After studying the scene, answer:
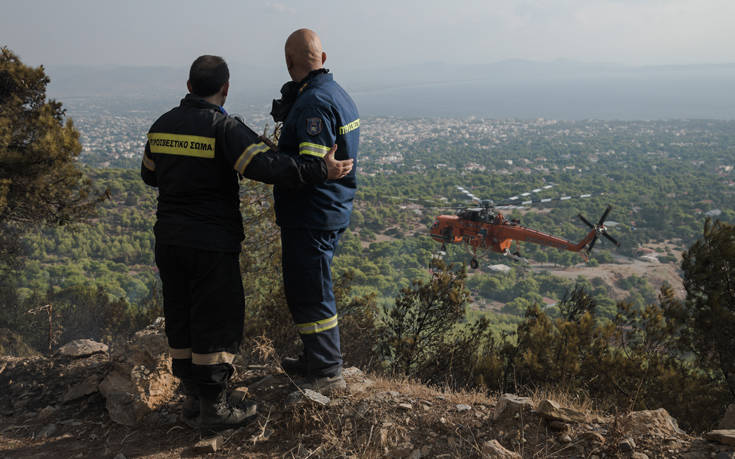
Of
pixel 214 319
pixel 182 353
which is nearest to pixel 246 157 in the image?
pixel 214 319

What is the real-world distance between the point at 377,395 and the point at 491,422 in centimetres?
70

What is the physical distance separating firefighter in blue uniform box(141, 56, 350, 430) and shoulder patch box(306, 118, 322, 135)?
6.3 inches

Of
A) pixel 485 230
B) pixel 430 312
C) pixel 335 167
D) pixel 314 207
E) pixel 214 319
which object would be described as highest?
pixel 335 167

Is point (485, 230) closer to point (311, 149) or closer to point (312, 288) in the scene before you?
point (312, 288)

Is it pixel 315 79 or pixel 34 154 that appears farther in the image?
pixel 34 154

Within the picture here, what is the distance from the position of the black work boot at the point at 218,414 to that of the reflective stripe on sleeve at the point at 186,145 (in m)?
1.36

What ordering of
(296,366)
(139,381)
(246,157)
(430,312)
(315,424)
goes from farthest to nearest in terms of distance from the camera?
1. (430,312)
2. (296,366)
3. (139,381)
4. (315,424)
5. (246,157)

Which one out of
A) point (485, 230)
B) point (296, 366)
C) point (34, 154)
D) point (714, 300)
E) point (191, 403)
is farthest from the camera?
point (485, 230)

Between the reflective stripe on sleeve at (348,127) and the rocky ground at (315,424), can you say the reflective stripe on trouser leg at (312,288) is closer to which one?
the rocky ground at (315,424)

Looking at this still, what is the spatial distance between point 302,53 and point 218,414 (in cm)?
216

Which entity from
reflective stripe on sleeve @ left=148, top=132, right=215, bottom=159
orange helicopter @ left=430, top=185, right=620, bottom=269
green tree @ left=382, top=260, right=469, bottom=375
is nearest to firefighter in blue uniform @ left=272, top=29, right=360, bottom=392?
reflective stripe on sleeve @ left=148, top=132, right=215, bottom=159

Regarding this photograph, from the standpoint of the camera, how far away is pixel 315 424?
251cm

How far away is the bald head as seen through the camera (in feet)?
8.55

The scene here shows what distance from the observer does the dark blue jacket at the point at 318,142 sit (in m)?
2.42
